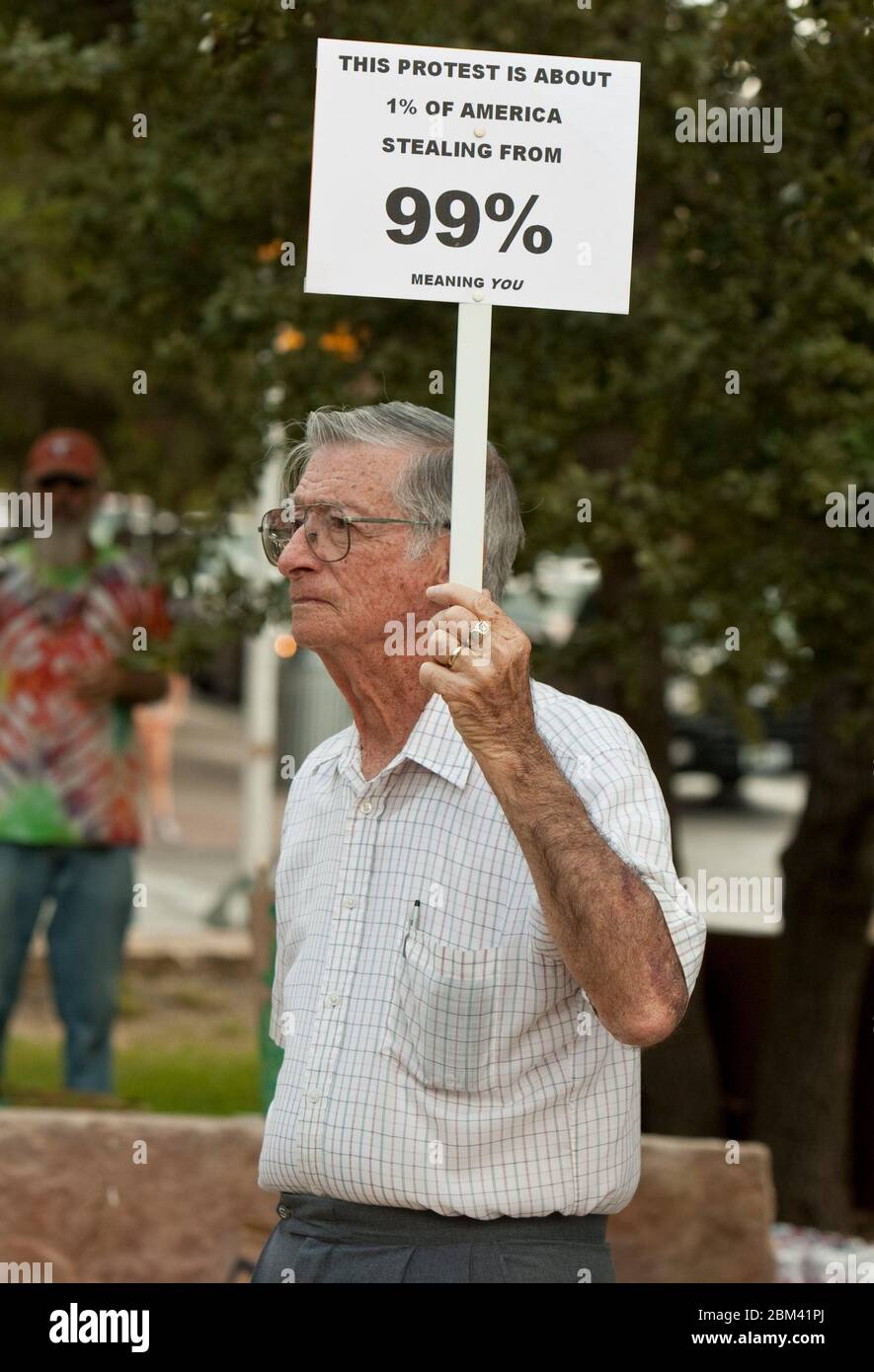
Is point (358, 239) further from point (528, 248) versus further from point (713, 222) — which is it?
point (713, 222)

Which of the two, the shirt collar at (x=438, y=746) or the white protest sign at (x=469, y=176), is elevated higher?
the white protest sign at (x=469, y=176)

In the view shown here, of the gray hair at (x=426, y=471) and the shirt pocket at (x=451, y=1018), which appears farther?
the gray hair at (x=426, y=471)

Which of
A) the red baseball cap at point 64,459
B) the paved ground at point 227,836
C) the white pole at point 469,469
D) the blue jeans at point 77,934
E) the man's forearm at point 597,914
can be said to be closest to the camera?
the man's forearm at point 597,914

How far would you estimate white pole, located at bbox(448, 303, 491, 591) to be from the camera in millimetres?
2486

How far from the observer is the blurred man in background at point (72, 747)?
6004 mm

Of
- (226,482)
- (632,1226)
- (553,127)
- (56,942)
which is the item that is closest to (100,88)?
(226,482)

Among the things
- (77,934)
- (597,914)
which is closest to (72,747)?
(77,934)

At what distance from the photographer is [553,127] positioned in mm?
2598

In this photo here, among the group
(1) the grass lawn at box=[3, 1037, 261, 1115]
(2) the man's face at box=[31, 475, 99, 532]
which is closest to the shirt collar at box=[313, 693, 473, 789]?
(2) the man's face at box=[31, 475, 99, 532]

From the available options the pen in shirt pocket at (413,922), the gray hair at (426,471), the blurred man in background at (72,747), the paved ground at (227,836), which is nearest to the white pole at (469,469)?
the gray hair at (426,471)

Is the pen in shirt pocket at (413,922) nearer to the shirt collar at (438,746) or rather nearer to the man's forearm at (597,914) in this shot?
the shirt collar at (438,746)

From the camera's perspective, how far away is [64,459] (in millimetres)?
6188

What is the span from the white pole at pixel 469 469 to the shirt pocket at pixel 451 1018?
48cm

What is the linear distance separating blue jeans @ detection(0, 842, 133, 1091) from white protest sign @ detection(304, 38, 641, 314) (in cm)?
372
